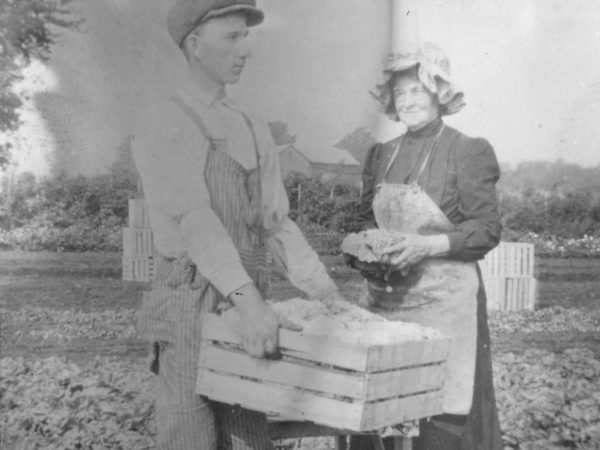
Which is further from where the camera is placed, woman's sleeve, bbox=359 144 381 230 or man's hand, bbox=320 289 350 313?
woman's sleeve, bbox=359 144 381 230

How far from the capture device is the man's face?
2961 mm

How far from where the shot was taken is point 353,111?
4066 millimetres

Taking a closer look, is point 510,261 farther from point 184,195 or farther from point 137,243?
point 184,195

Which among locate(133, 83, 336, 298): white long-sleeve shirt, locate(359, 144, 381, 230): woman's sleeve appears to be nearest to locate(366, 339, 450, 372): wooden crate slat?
locate(133, 83, 336, 298): white long-sleeve shirt

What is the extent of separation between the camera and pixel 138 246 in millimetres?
4137

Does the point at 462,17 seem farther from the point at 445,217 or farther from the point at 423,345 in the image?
the point at 423,345

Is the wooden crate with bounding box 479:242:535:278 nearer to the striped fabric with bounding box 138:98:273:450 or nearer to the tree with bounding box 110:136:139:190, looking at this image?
the tree with bounding box 110:136:139:190

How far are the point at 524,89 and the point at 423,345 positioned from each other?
2358 millimetres

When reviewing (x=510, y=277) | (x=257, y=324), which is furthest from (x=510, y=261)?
(x=257, y=324)

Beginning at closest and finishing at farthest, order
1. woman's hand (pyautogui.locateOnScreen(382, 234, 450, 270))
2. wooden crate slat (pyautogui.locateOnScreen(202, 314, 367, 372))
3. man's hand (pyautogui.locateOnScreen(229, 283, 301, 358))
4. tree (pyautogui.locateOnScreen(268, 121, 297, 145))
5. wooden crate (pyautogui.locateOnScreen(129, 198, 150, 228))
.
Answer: wooden crate slat (pyautogui.locateOnScreen(202, 314, 367, 372)) → man's hand (pyautogui.locateOnScreen(229, 283, 301, 358)) → woman's hand (pyautogui.locateOnScreen(382, 234, 450, 270)) → tree (pyautogui.locateOnScreen(268, 121, 297, 145)) → wooden crate (pyautogui.locateOnScreen(129, 198, 150, 228))

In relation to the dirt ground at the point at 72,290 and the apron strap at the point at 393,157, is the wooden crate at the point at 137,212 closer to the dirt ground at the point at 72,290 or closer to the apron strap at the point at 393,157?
the dirt ground at the point at 72,290

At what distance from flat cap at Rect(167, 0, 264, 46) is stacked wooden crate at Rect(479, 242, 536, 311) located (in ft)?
7.78

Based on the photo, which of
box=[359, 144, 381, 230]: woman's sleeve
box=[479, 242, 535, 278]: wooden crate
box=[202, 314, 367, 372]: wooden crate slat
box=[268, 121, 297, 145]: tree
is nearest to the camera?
box=[202, 314, 367, 372]: wooden crate slat

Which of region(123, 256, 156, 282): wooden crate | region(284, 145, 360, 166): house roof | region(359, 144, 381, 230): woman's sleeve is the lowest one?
region(123, 256, 156, 282): wooden crate
